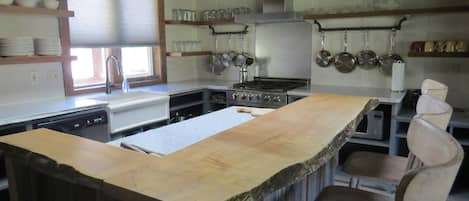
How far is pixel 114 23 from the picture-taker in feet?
12.5

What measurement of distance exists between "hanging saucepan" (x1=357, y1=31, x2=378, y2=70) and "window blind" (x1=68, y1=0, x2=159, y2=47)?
7.71ft

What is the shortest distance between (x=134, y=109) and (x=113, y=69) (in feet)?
3.02

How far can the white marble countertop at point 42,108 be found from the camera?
2.47 m

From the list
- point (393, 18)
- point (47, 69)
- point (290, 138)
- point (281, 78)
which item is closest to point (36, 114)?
point (47, 69)

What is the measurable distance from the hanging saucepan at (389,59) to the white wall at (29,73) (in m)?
3.14

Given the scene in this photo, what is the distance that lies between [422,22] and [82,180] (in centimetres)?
344

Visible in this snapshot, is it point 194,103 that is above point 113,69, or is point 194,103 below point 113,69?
below

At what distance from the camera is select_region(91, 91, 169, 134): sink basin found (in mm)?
3115

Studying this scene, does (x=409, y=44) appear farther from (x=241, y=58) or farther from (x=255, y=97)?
(x=241, y=58)

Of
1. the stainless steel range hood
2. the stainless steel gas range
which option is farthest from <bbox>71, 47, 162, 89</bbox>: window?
the stainless steel range hood

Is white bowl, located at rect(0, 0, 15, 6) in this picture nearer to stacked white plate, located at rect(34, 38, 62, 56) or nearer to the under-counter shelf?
stacked white plate, located at rect(34, 38, 62, 56)

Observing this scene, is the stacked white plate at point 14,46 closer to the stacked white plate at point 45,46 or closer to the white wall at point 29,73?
the stacked white plate at point 45,46

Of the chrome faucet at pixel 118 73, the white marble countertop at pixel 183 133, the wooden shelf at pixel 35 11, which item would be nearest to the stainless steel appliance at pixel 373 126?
the white marble countertop at pixel 183 133

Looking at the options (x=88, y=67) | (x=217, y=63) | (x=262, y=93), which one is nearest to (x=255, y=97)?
(x=262, y=93)
